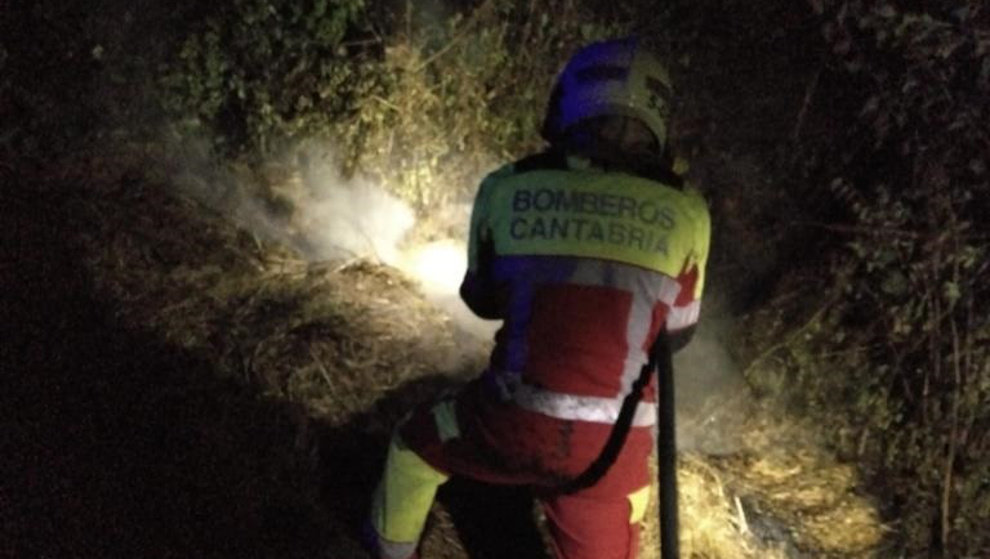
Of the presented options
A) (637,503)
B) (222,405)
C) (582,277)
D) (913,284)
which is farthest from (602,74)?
(913,284)

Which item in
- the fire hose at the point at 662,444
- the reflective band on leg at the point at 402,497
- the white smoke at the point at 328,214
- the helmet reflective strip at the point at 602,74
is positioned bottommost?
the reflective band on leg at the point at 402,497

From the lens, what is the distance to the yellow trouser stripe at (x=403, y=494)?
2.89m

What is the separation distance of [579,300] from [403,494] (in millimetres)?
885

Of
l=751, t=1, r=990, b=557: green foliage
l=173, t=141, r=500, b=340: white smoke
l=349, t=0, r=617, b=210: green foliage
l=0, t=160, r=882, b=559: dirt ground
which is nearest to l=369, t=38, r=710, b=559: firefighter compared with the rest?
l=0, t=160, r=882, b=559: dirt ground

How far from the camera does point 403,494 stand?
2.96m

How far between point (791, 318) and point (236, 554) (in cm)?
295

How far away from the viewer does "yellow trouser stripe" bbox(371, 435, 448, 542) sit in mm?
2893

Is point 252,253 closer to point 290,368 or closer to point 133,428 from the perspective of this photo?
point 290,368

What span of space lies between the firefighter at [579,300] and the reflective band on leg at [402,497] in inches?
0.4

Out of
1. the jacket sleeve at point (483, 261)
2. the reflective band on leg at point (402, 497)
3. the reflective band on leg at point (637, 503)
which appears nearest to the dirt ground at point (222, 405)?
the reflective band on leg at point (402, 497)

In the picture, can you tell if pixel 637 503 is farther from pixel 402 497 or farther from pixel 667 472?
pixel 402 497

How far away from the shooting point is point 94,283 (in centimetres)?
418

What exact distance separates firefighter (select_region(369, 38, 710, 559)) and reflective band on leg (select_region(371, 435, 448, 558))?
0.03 ft

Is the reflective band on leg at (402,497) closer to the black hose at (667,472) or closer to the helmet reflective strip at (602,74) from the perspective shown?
the black hose at (667,472)
